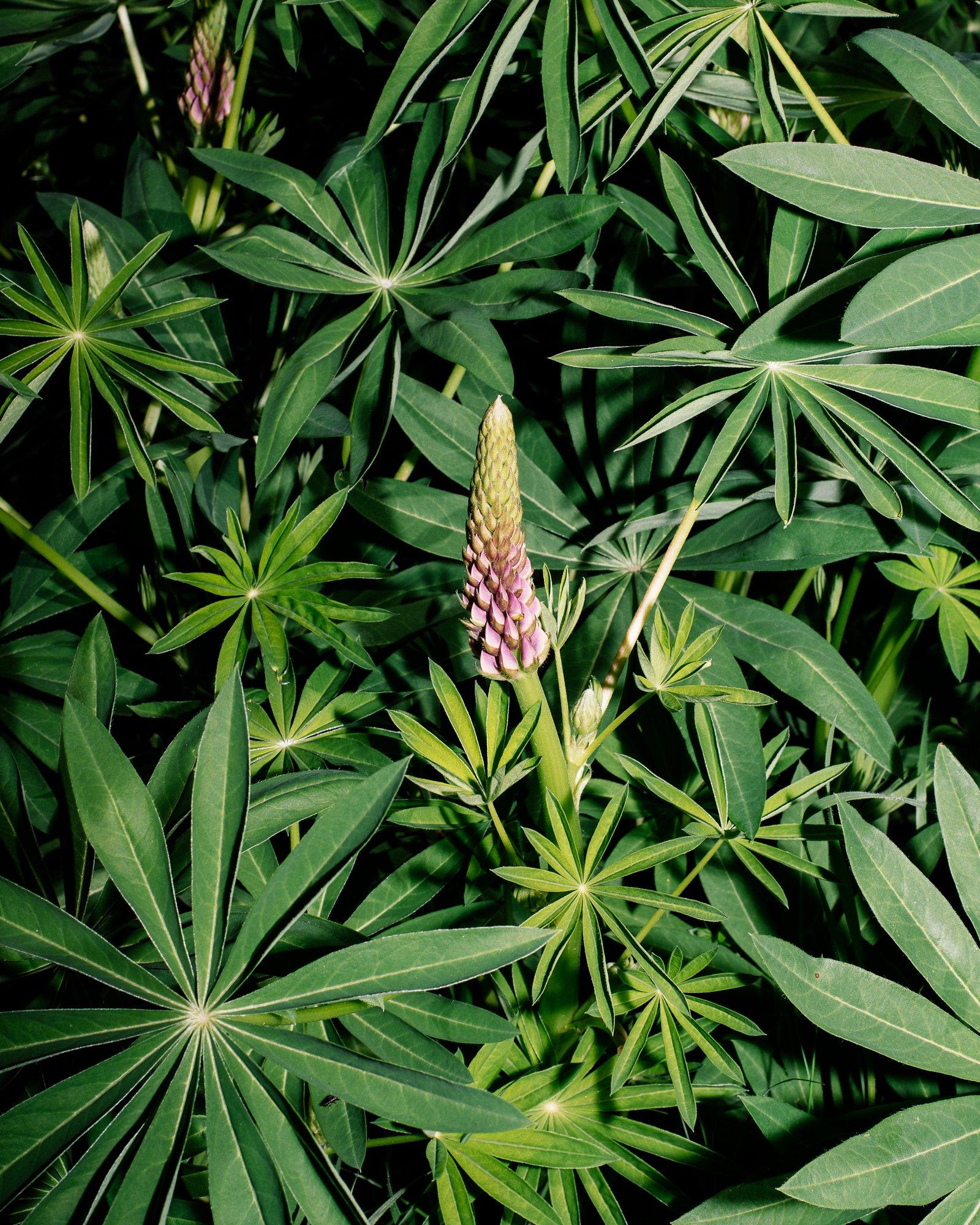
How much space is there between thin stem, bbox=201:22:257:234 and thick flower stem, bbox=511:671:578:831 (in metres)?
0.99

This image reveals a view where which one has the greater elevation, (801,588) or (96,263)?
(96,263)

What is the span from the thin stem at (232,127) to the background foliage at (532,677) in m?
0.01

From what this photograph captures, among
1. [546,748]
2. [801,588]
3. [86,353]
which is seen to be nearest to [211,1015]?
[546,748]

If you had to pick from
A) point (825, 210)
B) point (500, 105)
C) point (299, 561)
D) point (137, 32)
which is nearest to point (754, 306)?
point (825, 210)

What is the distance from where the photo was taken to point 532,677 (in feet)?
2.91

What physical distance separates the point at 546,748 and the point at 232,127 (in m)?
1.19

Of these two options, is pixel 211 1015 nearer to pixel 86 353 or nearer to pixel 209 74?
pixel 86 353

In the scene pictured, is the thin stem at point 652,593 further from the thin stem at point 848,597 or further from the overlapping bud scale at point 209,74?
the overlapping bud scale at point 209,74

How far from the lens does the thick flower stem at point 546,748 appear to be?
0.89 metres

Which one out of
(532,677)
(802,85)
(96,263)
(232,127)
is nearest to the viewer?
(532,677)

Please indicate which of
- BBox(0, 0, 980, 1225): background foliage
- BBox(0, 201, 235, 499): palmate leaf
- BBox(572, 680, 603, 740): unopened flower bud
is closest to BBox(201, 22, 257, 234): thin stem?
BBox(0, 0, 980, 1225): background foliage

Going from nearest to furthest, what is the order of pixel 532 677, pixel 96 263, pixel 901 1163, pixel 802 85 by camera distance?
pixel 901 1163 < pixel 532 677 < pixel 802 85 < pixel 96 263

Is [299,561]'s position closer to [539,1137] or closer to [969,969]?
[539,1137]

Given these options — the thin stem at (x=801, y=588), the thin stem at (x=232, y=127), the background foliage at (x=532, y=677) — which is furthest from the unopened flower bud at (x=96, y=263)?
the thin stem at (x=801, y=588)
